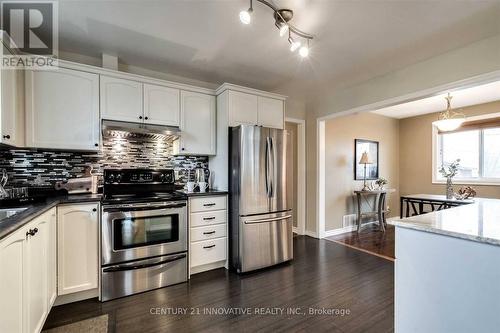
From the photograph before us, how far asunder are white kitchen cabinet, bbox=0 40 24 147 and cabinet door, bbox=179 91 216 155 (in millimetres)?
1465

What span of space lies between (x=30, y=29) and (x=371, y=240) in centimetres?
519

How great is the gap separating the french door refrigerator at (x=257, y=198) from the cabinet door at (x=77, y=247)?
1439mm

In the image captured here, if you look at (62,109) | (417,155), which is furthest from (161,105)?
(417,155)

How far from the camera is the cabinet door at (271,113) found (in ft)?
10.7

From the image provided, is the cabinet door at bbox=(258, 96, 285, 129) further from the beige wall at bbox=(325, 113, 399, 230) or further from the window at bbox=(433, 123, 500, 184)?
the window at bbox=(433, 123, 500, 184)

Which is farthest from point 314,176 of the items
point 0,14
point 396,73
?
point 0,14

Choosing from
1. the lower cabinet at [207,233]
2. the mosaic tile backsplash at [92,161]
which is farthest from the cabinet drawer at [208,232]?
the mosaic tile backsplash at [92,161]

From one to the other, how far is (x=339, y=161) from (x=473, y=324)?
3.67m

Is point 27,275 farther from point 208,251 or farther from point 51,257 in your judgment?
point 208,251

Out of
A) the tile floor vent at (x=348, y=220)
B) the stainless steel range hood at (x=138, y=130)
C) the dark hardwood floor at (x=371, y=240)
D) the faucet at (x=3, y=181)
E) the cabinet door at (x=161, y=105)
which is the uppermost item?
the cabinet door at (x=161, y=105)

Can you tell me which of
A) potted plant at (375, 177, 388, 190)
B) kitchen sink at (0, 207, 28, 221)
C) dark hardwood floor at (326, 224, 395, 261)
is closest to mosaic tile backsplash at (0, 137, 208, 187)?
kitchen sink at (0, 207, 28, 221)

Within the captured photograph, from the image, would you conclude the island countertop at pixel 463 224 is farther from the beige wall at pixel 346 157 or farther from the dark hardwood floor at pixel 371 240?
the beige wall at pixel 346 157

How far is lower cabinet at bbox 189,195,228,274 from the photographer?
8.94ft

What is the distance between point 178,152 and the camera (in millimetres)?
2963
